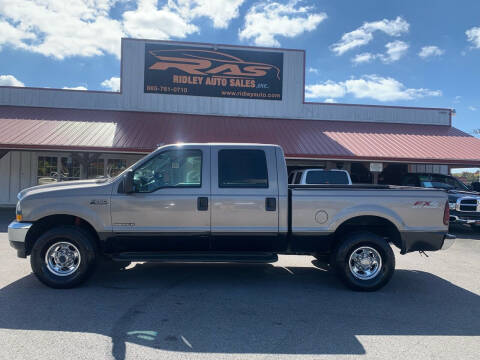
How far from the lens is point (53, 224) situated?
5188mm

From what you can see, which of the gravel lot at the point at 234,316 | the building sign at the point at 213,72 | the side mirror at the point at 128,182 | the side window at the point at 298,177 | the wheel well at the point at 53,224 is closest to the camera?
the gravel lot at the point at 234,316

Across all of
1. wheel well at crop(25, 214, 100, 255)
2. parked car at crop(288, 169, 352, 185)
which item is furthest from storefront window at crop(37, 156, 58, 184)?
wheel well at crop(25, 214, 100, 255)

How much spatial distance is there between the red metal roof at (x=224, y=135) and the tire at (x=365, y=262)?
8029mm

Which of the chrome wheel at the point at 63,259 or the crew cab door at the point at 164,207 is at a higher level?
the crew cab door at the point at 164,207

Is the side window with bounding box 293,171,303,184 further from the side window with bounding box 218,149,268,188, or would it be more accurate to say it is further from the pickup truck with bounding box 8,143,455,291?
the side window with bounding box 218,149,268,188

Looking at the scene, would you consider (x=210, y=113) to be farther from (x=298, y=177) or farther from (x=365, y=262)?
(x=365, y=262)

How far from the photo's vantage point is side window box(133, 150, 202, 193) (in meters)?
5.01

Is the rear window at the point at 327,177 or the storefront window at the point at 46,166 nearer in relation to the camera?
the rear window at the point at 327,177

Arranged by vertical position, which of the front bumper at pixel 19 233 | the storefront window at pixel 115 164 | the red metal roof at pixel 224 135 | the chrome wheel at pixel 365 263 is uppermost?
the red metal roof at pixel 224 135

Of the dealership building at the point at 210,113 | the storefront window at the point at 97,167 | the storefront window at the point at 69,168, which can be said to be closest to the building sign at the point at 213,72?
the dealership building at the point at 210,113

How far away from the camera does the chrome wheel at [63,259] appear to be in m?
4.99

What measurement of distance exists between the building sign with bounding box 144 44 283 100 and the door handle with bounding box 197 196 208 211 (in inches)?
486

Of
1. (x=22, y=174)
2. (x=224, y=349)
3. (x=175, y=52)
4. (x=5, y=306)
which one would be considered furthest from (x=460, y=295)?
(x=22, y=174)

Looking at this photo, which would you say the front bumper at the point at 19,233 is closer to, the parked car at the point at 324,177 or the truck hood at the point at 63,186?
the truck hood at the point at 63,186
